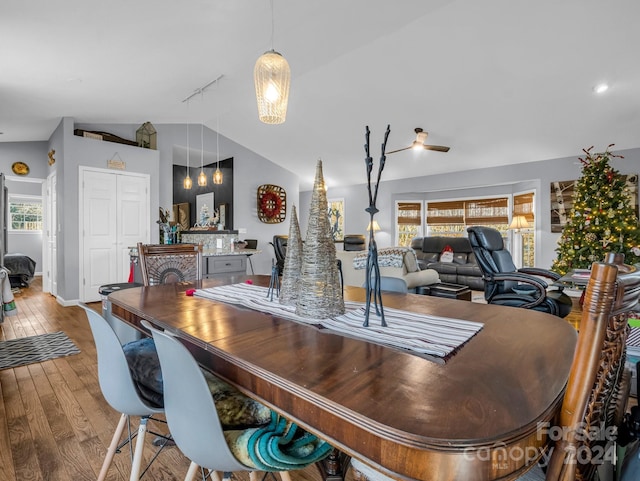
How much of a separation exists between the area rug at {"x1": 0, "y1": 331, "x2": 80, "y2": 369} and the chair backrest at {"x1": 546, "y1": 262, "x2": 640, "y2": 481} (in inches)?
143

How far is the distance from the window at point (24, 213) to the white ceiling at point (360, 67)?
106 inches

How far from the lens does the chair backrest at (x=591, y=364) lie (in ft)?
1.97

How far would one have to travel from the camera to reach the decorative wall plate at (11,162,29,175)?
603 cm

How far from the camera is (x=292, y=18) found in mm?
3133

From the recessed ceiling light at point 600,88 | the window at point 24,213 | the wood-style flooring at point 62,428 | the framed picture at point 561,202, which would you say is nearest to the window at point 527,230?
the framed picture at point 561,202

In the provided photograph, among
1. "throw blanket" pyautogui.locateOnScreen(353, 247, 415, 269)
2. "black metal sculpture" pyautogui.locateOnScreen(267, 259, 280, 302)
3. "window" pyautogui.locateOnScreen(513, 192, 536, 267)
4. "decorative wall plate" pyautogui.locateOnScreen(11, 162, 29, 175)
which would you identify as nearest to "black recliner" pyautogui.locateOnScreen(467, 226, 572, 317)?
"throw blanket" pyautogui.locateOnScreen(353, 247, 415, 269)

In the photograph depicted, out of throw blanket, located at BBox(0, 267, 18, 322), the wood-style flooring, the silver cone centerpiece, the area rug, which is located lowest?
the wood-style flooring

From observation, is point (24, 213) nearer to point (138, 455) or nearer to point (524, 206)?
point (138, 455)

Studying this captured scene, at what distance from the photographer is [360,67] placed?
4488 millimetres

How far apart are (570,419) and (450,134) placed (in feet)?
17.9

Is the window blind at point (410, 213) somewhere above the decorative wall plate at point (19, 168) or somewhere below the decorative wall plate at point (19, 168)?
below

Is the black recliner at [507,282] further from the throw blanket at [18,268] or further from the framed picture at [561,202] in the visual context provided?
the throw blanket at [18,268]

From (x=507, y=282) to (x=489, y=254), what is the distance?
12.5 inches

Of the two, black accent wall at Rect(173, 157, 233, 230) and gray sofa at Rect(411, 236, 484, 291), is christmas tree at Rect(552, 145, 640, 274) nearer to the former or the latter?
gray sofa at Rect(411, 236, 484, 291)
